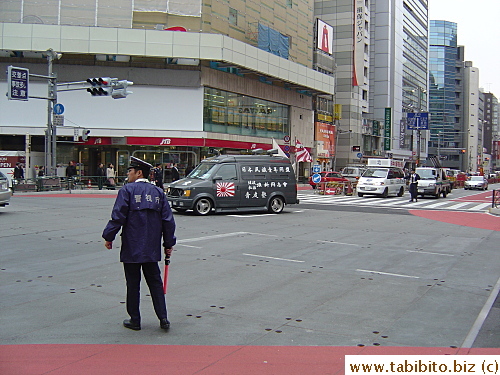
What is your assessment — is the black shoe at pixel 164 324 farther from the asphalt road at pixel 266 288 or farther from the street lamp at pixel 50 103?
the street lamp at pixel 50 103

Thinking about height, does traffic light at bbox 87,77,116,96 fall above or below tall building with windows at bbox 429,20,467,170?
below

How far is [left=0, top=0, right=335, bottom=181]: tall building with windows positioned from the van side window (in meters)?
23.4


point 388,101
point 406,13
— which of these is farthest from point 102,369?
point 406,13

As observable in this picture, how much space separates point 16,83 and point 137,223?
980 inches

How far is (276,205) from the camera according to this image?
2061 centimetres

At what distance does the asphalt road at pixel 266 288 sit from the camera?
19.5 ft

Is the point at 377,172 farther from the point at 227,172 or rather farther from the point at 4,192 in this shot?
the point at 4,192

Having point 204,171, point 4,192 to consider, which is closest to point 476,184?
point 204,171

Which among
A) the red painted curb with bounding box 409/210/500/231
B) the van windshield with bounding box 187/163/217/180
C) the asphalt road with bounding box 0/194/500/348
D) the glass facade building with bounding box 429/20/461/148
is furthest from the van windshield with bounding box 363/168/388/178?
the glass facade building with bounding box 429/20/461/148

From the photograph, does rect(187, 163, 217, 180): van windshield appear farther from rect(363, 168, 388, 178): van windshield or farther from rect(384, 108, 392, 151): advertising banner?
rect(384, 108, 392, 151): advertising banner

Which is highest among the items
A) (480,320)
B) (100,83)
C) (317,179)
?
(100,83)

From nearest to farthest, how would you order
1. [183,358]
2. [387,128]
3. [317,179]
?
[183,358], [317,179], [387,128]

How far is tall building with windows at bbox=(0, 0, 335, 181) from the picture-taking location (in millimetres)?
40438

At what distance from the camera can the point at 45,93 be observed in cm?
4125
